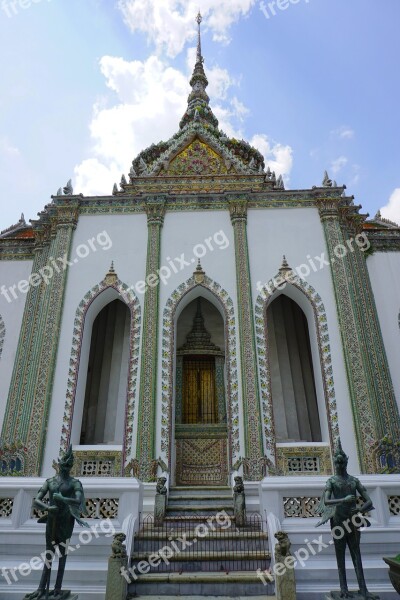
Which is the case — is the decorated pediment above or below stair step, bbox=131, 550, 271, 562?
above

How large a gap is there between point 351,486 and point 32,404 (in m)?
6.15

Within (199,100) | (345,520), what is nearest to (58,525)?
(345,520)

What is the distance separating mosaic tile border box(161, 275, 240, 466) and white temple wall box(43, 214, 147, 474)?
832mm

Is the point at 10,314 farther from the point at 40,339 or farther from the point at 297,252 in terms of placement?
the point at 297,252

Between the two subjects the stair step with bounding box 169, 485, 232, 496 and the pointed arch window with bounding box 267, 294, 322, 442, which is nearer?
the stair step with bounding box 169, 485, 232, 496

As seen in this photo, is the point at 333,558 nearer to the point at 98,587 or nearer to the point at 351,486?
the point at 351,486

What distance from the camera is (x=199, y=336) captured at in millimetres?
10930

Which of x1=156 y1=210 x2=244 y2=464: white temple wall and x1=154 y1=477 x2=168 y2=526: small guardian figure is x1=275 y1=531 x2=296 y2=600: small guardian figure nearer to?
x1=154 y1=477 x2=168 y2=526: small guardian figure

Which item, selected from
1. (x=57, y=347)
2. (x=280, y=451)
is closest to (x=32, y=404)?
(x=57, y=347)

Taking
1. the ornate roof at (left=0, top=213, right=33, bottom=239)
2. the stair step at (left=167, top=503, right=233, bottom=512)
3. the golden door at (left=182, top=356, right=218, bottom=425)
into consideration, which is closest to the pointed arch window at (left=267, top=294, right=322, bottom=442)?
the golden door at (left=182, top=356, right=218, bottom=425)

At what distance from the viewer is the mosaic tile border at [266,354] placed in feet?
28.0

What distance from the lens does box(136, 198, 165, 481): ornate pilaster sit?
834 centimetres

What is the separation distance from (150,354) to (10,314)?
390 centimetres

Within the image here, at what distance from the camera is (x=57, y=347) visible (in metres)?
9.33
